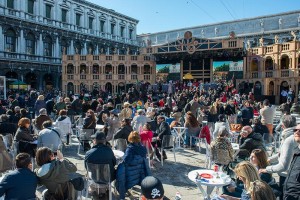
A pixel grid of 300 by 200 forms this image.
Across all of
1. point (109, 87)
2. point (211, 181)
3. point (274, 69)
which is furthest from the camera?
point (109, 87)

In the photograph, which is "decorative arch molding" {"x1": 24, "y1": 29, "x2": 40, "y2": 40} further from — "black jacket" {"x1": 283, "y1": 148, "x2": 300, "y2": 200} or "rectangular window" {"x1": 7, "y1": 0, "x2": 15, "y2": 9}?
"black jacket" {"x1": 283, "y1": 148, "x2": 300, "y2": 200}

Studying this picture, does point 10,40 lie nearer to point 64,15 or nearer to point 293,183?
point 64,15

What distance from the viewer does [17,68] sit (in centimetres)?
3372

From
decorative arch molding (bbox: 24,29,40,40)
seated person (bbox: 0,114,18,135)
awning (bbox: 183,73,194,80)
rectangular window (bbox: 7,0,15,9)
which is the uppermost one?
rectangular window (bbox: 7,0,15,9)

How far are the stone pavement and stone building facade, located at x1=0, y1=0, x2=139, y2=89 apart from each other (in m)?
25.9

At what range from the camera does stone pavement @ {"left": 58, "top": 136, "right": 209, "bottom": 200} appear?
687 centimetres

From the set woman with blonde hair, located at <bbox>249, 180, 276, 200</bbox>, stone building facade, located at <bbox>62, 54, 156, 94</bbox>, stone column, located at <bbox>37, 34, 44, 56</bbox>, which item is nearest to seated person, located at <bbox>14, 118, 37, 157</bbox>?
woman with blonde hair, located at <bbox>249, 180, 276, 200</bbox>

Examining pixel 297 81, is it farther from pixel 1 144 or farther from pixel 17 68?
pixel 17 68

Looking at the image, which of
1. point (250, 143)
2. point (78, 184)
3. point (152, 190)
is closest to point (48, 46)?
point (250, 143)

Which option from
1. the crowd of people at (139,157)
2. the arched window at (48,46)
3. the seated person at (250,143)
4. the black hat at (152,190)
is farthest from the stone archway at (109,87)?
the black hat at (152,190)

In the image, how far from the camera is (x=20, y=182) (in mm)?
4469

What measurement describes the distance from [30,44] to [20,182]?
114 feet

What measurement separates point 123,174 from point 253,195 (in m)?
2.99

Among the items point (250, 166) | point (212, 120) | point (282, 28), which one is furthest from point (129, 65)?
point (250, 166)
